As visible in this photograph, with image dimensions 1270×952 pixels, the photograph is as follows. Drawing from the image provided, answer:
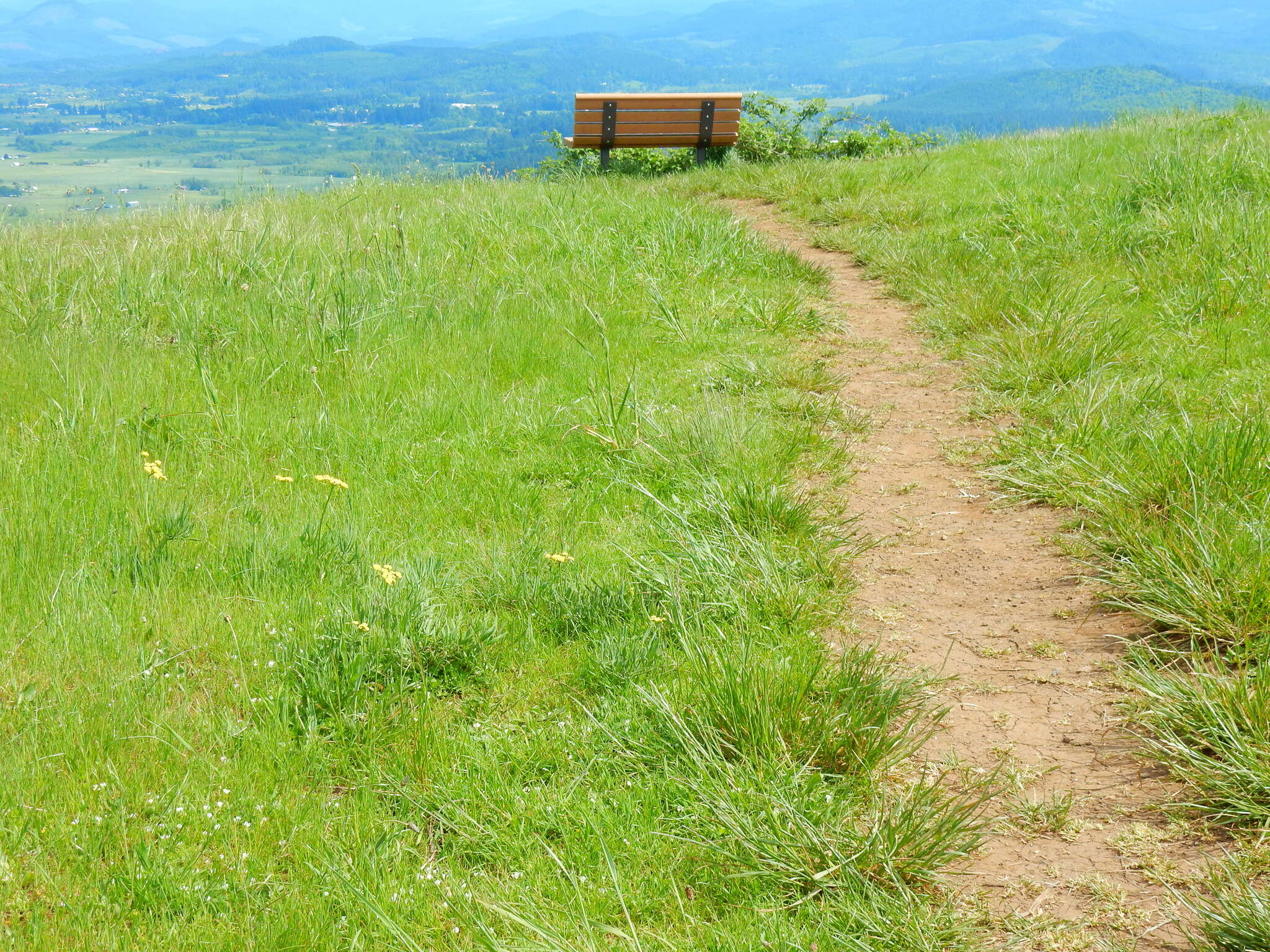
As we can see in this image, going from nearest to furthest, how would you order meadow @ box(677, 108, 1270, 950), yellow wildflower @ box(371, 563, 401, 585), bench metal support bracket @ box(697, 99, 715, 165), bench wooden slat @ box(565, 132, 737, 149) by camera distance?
meadow @ box(677, 108, 1270, 950) < yellow wildflower @ box(371, 563, 401, 585) < bench wooden slat @ box(565, 132, 737, 149) < bench metal support bracket @ box(697, 99, 715, 165)

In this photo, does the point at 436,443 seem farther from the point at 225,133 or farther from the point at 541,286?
the point at 225,133

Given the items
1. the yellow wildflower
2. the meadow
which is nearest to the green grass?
the yellow wildflower

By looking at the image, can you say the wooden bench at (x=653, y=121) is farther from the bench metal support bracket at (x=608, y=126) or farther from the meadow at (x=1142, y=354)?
the meadow at (x=1142, y=354)

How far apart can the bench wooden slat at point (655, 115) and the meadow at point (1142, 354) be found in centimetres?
267

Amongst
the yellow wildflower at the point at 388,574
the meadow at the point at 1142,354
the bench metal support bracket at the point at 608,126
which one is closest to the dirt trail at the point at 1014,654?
the meadow at the point at 1142,354

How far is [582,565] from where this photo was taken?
3.39 metres

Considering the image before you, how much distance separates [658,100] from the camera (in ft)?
43.9

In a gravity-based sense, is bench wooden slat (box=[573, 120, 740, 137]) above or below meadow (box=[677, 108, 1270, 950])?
above

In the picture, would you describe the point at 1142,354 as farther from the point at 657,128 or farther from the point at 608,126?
the point at 657,128

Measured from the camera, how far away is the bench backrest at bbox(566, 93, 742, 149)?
13.0 meters

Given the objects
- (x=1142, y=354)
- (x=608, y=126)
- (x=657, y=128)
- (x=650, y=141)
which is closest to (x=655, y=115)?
(x=657, y=128)

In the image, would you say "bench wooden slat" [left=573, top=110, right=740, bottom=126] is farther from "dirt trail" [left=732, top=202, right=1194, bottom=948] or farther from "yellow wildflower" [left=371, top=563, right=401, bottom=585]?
"yellow wildflower" [left=371, top=563, right=401, bottom=585]

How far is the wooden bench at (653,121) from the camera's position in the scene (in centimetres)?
1304

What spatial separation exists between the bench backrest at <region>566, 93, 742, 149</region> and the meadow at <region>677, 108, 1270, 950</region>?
265cm
